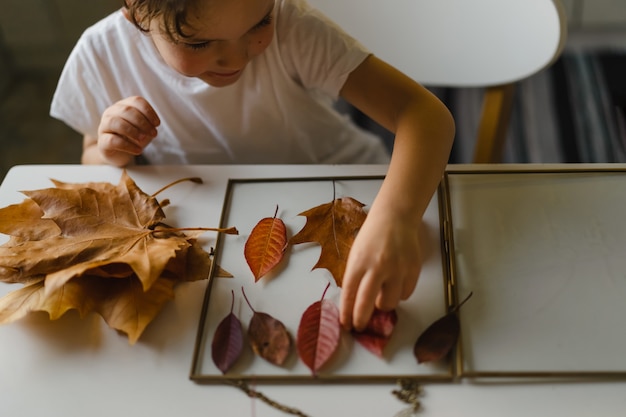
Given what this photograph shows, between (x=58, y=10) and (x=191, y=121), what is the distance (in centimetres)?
92

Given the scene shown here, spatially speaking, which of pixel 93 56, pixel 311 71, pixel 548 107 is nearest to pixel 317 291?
pixel 311 71

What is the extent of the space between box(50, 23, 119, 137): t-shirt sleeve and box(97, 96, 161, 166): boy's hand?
0.17 meters

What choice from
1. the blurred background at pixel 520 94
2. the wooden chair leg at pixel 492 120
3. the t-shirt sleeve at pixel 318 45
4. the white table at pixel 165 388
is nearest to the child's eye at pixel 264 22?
the t-shirt sleeve at pixel 318 45

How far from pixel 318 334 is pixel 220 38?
0.31 m

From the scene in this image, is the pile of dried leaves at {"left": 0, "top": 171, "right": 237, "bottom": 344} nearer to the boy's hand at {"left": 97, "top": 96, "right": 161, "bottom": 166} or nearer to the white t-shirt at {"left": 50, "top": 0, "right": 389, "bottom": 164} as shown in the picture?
the boy's hand at {"left": 97, "top": 96, "right": 161, "bottom": 166}

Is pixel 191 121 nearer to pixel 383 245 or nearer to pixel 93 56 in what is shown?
pixel 93 56

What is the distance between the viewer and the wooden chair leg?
103 centimetres

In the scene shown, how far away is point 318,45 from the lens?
87 centimetres

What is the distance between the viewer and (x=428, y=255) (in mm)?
688

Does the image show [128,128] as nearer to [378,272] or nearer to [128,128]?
[128,128]

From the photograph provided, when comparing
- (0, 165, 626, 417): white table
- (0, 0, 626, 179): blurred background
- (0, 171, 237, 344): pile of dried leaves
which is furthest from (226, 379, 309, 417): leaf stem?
(0, 0, 626, 179): blurred background

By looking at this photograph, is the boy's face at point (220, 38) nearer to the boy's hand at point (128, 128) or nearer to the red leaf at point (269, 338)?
the boy's hand at point (128, 128)

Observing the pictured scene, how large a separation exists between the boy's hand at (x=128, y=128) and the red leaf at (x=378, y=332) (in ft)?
1.20

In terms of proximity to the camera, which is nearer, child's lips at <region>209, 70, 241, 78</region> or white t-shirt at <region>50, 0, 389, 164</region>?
child's lips at <region>209, 70, 241, 78</region>
